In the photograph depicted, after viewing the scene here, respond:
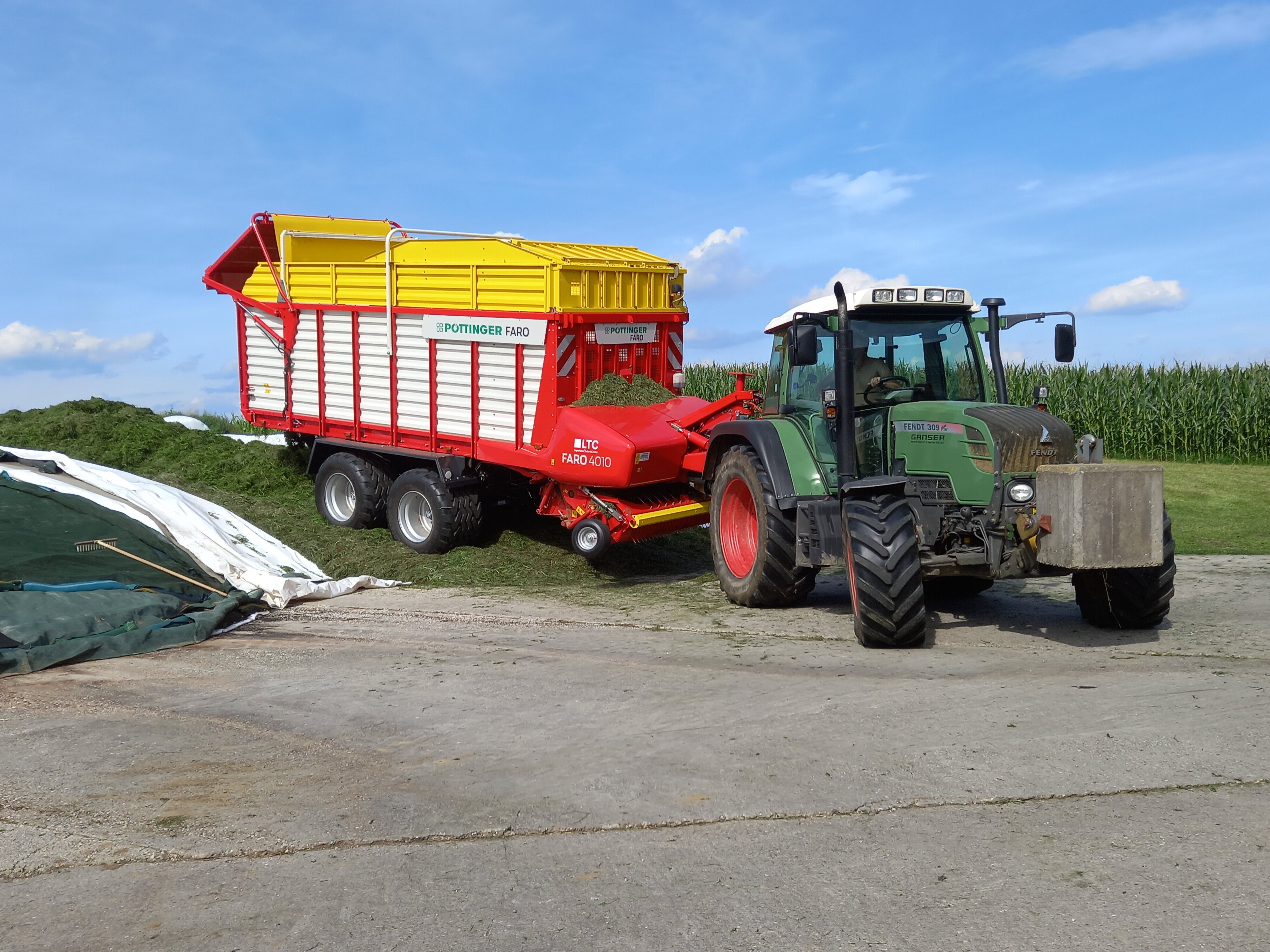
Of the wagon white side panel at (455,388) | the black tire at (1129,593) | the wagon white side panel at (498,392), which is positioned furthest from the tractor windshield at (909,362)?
the wagon white side panel at (455,388)

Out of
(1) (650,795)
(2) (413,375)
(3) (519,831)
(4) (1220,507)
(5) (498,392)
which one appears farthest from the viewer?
(4) (1220,507)

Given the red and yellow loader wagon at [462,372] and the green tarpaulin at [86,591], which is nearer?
the green tarpaulin at [86,591]

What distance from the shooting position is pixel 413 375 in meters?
12.7

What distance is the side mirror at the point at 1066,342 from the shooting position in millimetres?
8688

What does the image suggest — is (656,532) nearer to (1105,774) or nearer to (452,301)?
(452,301)

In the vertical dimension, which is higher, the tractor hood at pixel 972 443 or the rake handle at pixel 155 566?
the tractor hood at pixel 972 443

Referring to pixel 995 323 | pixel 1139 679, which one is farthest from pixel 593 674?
pixel 995 323

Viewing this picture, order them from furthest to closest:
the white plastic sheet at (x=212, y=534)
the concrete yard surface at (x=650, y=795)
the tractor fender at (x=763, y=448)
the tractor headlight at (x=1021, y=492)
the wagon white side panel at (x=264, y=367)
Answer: the wagon white side panel at (x=264, y=367), the white plastic sheet at (x=212, y=534), the tractor fender at (x=763, y=448), the tractor headlight at (x=1021, y=492), the concrete yard surface at (x=650, y=795)

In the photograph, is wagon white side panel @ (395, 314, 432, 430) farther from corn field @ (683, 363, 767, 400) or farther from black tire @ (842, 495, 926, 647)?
corn field @ (683, 363, 767, 400)

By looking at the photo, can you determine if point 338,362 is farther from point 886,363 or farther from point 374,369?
point 886,363

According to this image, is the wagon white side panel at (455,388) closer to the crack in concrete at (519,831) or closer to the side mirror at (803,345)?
the side mirror at (803,345)

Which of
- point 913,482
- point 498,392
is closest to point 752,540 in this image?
point 913,482

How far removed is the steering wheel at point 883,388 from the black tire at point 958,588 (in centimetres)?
208

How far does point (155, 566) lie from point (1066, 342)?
780 centimetres
